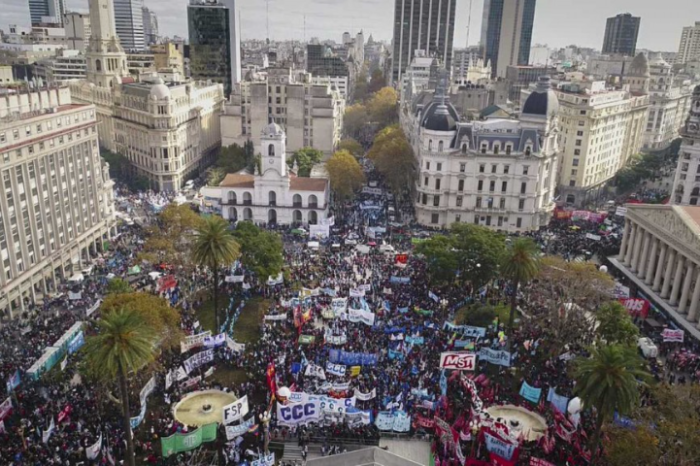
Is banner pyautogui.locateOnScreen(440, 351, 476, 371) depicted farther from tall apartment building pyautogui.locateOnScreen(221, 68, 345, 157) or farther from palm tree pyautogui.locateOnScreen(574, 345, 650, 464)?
tall apartment building pyautogui.locateOnScreen(221, 68, 345, 157)

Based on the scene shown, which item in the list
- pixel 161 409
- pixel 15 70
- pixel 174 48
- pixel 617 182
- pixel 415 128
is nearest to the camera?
pixel 161 409

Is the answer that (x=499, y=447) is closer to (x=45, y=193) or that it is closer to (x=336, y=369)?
(x=336, y=369)

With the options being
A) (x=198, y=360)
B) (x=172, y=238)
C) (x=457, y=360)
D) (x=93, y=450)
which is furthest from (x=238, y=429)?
(x=172, y=238)

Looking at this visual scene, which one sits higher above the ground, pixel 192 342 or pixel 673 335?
pixel 673 335

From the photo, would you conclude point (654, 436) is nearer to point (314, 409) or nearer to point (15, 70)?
point (314, 409)

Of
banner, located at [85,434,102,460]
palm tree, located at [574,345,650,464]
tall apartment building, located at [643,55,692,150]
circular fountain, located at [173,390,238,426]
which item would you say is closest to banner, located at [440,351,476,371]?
palm tree, located at [574,345,650,464]

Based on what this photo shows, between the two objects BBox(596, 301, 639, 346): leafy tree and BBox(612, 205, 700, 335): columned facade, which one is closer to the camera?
BBox(596, 301, 639, 346): leafy tree

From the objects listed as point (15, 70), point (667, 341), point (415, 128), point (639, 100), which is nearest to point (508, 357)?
point (667, 341)
